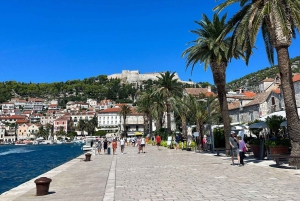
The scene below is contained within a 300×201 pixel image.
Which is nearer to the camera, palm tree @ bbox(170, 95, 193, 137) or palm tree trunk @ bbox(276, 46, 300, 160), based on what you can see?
palm tree trunk @ bbox(276, 46, 300, 160)

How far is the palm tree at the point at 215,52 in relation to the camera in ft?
70.5

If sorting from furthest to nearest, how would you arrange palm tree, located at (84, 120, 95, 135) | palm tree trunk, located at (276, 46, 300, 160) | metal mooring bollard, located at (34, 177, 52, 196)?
palm tree, located at (84, 120, 95, 135)
palm tree trunk, located at (276, 46, 300, 160)
metal mooring bollard, located at (34, 177, 52, 196)

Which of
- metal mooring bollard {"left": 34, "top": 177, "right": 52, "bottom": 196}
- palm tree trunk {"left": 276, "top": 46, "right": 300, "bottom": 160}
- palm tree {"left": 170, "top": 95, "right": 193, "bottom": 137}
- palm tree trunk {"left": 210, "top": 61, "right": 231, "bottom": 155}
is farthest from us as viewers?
palm tree {"left": 170, "top": 95, "right": 193, "bottom": 137}

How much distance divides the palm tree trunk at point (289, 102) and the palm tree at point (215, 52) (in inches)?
294

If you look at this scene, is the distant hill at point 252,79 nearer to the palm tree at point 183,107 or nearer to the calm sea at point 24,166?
the palm tree at point 183,107

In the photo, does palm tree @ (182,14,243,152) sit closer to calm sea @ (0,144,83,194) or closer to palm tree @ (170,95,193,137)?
palm tree @ (170,95,193,137)

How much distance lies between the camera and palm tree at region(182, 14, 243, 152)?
2150cm

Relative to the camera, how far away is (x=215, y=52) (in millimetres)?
21094

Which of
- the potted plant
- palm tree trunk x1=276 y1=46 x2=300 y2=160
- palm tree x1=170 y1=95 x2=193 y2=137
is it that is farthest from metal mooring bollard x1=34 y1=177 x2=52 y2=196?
palm tree x1=170 y1=95 x2=193 y2=137

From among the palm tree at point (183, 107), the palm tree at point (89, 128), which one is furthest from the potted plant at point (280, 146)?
the palm tree at point (89, 128)

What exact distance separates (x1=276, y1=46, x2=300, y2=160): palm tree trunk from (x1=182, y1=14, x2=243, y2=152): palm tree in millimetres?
7462

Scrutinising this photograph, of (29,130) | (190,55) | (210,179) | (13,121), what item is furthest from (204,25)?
(13,121)

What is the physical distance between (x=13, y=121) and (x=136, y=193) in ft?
641

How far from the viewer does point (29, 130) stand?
525ft
